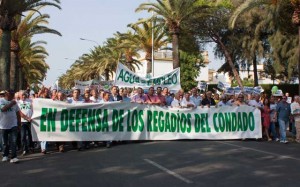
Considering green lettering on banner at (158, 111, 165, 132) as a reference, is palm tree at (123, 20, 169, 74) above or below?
above

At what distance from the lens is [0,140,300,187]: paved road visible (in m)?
7.71

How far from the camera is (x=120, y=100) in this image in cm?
1466

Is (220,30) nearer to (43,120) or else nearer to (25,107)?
(43,120)

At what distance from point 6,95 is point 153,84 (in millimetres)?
8317

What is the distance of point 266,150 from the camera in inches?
479

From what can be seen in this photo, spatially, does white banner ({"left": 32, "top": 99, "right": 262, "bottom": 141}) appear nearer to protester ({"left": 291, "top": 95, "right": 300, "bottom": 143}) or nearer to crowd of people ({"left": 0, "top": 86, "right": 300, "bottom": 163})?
crowd of people ({"left": 0, "top": 86, "right": 300, "bottom": 163})

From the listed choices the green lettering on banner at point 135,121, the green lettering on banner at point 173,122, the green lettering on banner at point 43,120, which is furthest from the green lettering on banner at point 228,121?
the green lettering on banner at point 43,120

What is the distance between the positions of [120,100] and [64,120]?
2.70m

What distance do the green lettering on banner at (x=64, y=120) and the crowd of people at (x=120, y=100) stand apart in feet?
1.38

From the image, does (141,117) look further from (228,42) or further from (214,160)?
(228,42)

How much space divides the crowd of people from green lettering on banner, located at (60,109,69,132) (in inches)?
16.6

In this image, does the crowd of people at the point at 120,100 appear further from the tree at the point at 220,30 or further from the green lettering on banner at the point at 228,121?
the tree at the point at 220,30

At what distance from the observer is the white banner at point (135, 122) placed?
1223 centimetres

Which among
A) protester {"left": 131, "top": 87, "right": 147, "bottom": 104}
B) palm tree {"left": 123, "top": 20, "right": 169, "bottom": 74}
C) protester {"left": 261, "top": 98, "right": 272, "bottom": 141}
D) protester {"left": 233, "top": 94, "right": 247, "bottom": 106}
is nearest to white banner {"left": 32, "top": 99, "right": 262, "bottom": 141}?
protester {"left": 233, "top": 94, "right": 247, "bottom": 106}
